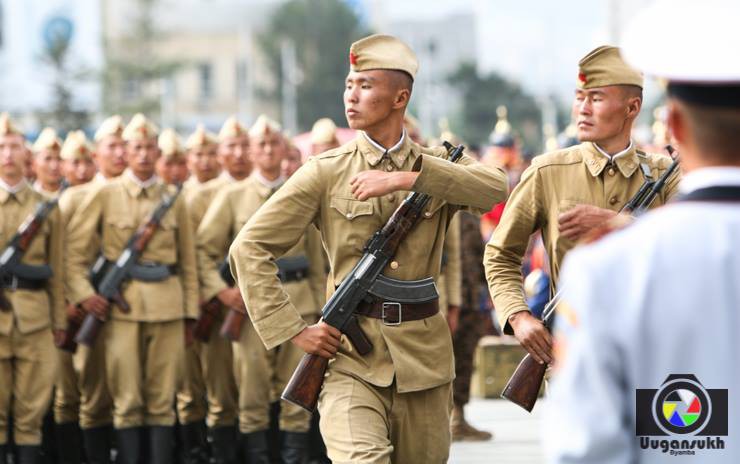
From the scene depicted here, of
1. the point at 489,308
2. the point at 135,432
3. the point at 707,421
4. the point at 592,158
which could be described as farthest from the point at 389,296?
the point at 489,308

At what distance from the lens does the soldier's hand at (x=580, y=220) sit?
19.2ft

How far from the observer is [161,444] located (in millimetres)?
10172

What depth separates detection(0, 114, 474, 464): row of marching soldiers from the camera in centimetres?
1001

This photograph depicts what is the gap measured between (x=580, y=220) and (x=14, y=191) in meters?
5.32

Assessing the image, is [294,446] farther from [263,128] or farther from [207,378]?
[263,128]

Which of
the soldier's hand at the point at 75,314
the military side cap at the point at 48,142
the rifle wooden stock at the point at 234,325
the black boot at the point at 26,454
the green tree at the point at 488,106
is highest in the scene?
the green tree at the point at 488,106

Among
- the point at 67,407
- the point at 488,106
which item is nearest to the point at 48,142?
the point at 67,407

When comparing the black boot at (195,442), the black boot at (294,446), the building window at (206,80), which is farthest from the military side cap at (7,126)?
the building window at (206,80)

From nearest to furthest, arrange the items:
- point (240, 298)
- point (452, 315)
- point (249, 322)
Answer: point (452, 315) < point (249, 322) < point (240, 298)

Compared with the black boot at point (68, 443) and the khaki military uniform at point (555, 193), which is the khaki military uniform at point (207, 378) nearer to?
the black boot at point (68, 443)

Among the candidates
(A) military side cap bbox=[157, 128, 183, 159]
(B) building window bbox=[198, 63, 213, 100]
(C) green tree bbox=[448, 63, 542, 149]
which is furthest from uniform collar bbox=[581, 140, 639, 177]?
(B) building window bbox=[198, 63, 213, 100]

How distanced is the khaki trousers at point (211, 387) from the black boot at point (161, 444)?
0.77 metres

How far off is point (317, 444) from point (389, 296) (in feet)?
15.9

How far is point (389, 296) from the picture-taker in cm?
612
